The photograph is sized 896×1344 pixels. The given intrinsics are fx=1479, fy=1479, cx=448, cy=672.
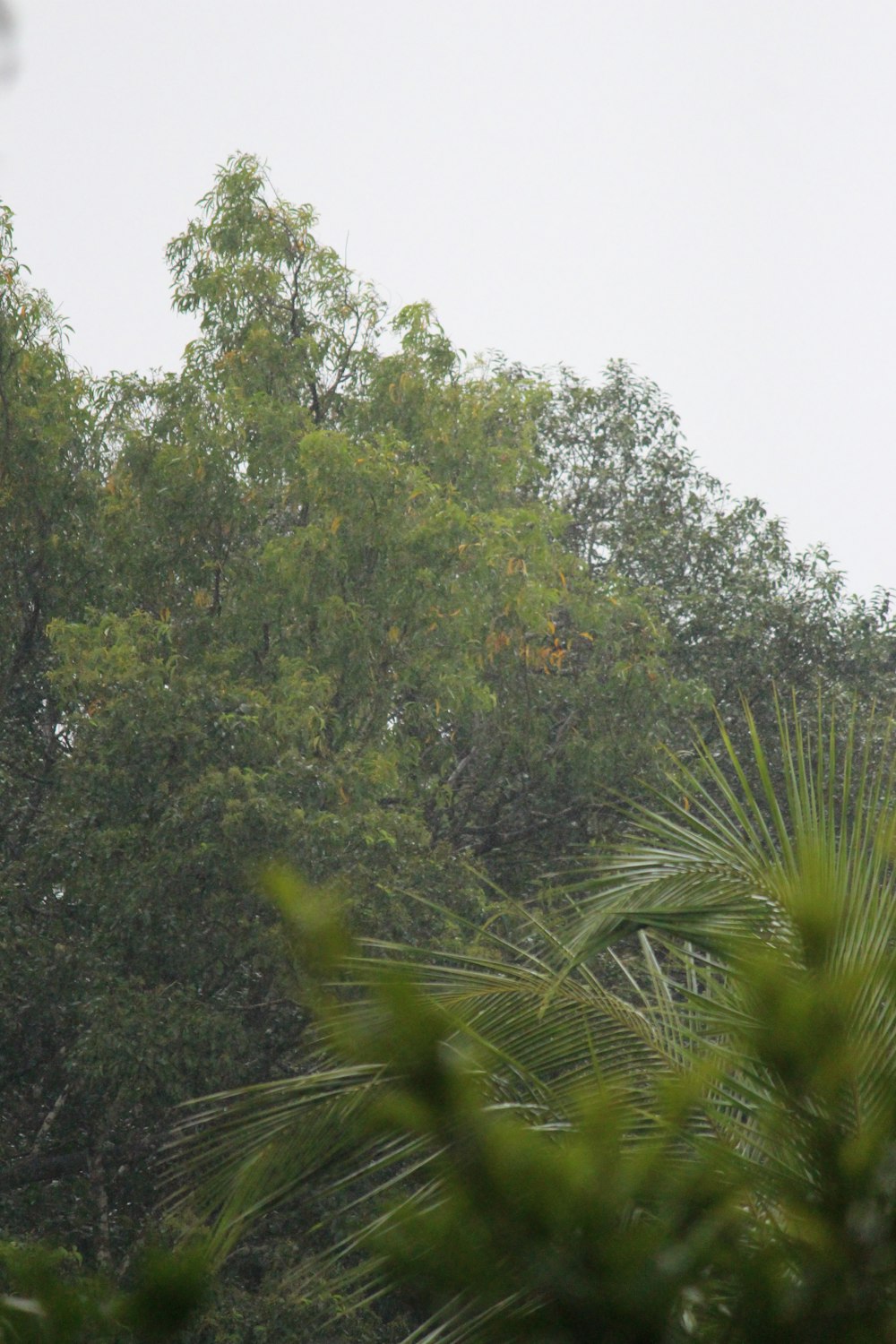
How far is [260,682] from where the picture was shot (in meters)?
9.77

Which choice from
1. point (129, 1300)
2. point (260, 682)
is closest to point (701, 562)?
point (260, 682)

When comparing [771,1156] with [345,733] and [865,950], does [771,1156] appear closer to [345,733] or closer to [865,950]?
[865,950]

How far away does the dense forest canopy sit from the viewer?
8.20 m

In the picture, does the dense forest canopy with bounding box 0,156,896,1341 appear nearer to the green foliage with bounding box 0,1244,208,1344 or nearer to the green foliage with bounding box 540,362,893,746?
the green foliage with bounding box 540,362,893,746

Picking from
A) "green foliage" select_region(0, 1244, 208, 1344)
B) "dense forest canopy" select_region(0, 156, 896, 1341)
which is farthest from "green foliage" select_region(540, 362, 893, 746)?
"green foliage" select_region(0, 1244, 208, 1344)

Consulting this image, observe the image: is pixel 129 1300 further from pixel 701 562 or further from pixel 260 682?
pixel 701 562

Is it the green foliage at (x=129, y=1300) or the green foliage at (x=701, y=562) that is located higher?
the green foliage at (x=701, y=562)

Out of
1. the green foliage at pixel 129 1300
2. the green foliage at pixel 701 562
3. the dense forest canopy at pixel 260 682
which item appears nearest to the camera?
the green foliage at pixel 129 1300

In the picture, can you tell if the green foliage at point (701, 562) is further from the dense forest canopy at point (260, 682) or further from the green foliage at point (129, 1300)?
the green foliage at point (129, 1300)

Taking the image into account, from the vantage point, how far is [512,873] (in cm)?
1192

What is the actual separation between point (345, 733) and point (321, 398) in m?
2.92

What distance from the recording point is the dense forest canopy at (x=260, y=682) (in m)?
8.20

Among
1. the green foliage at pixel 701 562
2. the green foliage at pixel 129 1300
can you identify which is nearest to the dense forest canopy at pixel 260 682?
the green foliage at pixel 701 562

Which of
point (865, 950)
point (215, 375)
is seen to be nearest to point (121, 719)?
point (215, 375)
